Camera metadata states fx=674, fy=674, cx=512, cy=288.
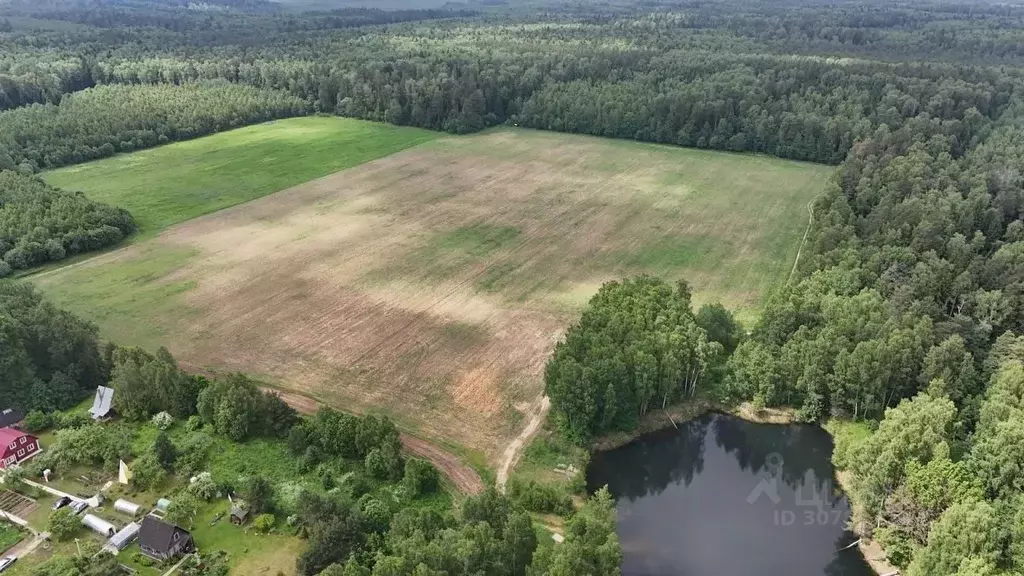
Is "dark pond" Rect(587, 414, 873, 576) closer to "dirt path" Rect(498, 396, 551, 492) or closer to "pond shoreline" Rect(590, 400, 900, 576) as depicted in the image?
"pond shoreline" Rect(590, 400, 900, 576)

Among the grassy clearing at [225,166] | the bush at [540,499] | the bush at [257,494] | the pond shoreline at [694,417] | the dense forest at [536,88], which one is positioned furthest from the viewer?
the dense forest at [536,88]

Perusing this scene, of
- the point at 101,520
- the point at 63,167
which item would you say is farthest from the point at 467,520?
the point at 63,167

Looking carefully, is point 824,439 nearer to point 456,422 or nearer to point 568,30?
point 456,422

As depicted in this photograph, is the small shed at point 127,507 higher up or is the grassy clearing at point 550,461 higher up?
the small shed at point 127,507

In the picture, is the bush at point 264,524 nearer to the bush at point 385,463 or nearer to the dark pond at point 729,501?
the bush at point 385,463

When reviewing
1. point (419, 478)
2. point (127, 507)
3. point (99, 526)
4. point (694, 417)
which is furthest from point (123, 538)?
point (694, 417)

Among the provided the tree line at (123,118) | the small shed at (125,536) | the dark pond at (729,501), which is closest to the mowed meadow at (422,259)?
the tree line at (123,118)

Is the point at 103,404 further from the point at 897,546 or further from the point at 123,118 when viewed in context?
the point at 123,118
